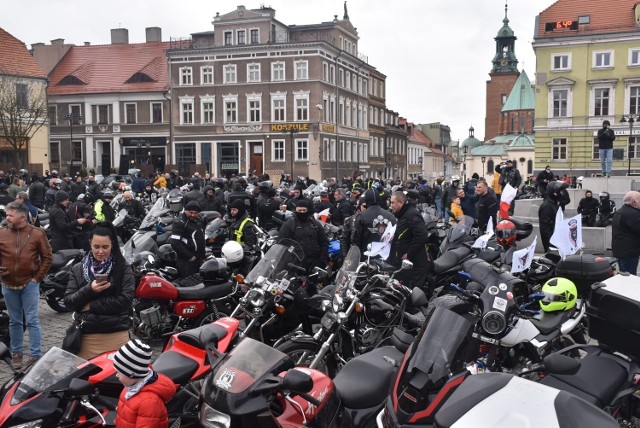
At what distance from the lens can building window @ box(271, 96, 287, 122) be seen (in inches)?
2142

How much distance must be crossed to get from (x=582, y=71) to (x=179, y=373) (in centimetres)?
5351

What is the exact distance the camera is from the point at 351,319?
20.4 ft

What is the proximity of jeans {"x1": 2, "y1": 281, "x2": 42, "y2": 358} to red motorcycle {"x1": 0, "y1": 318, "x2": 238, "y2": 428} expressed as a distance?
3033 mm

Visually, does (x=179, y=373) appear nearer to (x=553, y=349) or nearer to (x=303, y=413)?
(x=303, y=413)

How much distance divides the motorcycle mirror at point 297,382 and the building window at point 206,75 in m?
54.3

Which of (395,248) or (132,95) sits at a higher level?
(132,95)

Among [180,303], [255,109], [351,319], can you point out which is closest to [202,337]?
[351,319]

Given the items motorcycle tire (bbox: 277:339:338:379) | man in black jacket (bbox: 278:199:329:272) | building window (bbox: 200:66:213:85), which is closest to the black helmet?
man in black jacket (bbox: 278:199:329:272)

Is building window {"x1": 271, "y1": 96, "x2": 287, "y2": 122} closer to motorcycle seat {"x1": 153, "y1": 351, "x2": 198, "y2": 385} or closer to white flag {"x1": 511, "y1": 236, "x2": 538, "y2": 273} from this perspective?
white flag {"x1": 511, "y1": 236, "x2": 538, "y2": 273}

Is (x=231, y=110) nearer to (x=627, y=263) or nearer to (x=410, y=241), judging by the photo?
(x=627, y=263)

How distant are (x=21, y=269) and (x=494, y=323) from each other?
209 inches

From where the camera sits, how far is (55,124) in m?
60.3

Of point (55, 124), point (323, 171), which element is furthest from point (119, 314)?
point (55, 124)

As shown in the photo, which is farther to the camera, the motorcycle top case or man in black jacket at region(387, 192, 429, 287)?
man in black jacket at region(387, 192, 429, 287)
